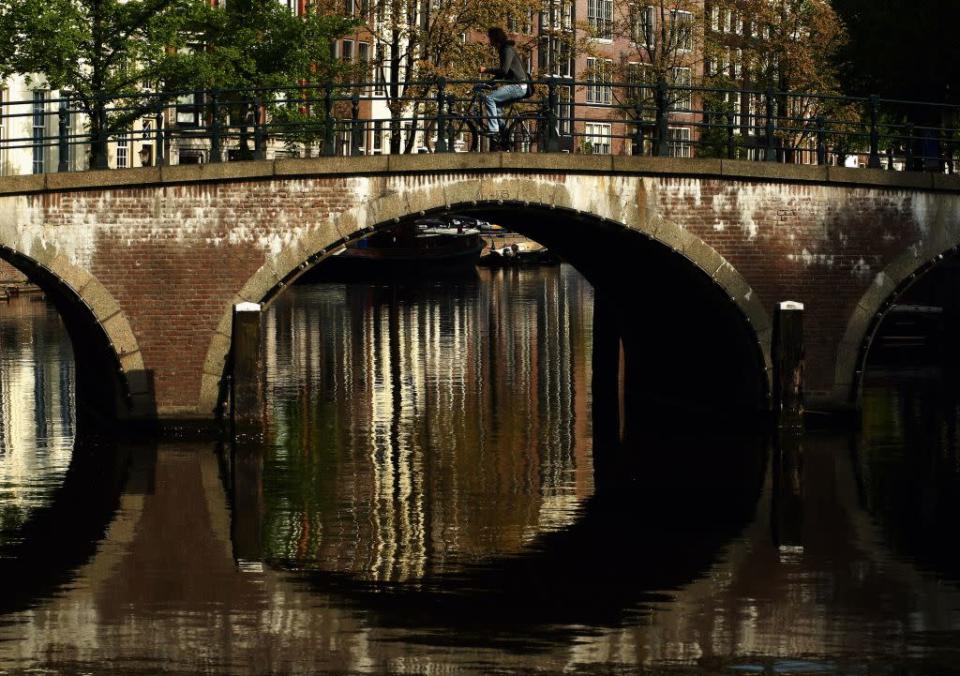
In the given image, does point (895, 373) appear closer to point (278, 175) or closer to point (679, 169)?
point (679, 169)

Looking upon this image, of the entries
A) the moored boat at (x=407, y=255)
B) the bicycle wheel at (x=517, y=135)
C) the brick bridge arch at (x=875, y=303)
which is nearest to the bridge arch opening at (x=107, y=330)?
the bicycle wheel at (x=517, y=135)

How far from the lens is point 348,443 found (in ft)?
95.0

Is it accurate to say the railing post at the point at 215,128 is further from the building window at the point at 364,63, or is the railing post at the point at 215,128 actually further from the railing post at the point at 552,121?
the building window at the point at 364,63

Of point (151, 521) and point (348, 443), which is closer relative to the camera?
point (151, 521)

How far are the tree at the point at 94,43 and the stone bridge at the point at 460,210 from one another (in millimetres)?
13364

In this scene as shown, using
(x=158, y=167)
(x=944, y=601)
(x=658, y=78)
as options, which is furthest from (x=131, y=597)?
(x=658, y=78)

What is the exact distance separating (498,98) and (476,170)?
3.39 ft

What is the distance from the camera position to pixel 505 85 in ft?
92.3

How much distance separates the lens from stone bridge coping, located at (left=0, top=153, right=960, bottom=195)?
27.2 metres

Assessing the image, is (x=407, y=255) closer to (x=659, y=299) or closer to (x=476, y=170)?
(x=659, y=299)

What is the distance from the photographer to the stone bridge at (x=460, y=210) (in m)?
27.4

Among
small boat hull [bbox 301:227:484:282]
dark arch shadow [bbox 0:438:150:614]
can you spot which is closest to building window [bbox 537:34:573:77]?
small boat hull [bbox 301:227:484:282]

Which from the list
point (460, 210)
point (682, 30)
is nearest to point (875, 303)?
point (460, 210)

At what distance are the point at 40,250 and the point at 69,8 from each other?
17.7 metres
